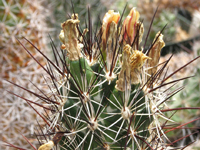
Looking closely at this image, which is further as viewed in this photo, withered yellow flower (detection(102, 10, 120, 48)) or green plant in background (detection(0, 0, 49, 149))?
green plant in background (detection(0, 0, 49, 149))

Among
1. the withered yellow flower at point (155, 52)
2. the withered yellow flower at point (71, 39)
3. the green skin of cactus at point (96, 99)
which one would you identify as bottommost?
the green skin of cactus at point (96, 99)

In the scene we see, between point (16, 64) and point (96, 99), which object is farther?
point (16, 64)

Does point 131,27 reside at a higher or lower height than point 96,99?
higher

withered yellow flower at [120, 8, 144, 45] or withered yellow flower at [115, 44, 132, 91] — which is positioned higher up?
withered yellow flower at [120, 8, 144, 45]

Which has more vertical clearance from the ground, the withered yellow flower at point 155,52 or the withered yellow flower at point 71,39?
the withered yellow flower at point 71,39

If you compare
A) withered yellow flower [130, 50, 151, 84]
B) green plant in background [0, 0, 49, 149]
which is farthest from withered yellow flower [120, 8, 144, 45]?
green plant in background [0, 0, 49, 149]

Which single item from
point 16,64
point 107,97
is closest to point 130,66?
point 107,97

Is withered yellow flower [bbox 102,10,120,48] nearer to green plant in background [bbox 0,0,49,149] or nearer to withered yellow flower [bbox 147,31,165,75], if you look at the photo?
withered yellow flower [bbox 147,31,165,75]

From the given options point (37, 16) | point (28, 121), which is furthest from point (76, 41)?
point (37, 16)

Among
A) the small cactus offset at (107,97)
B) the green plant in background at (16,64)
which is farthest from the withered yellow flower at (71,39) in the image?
the green plant in background at (16,64)

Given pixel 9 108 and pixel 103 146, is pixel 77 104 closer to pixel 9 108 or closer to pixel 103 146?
pixel 103 146

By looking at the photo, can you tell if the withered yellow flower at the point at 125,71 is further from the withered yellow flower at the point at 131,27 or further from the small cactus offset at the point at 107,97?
the withered yellow flower at the point at 131,27

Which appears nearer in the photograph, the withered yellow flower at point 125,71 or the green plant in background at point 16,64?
the withered yellow flower at point 125,71

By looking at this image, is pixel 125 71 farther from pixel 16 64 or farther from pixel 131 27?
pixel 16 64
